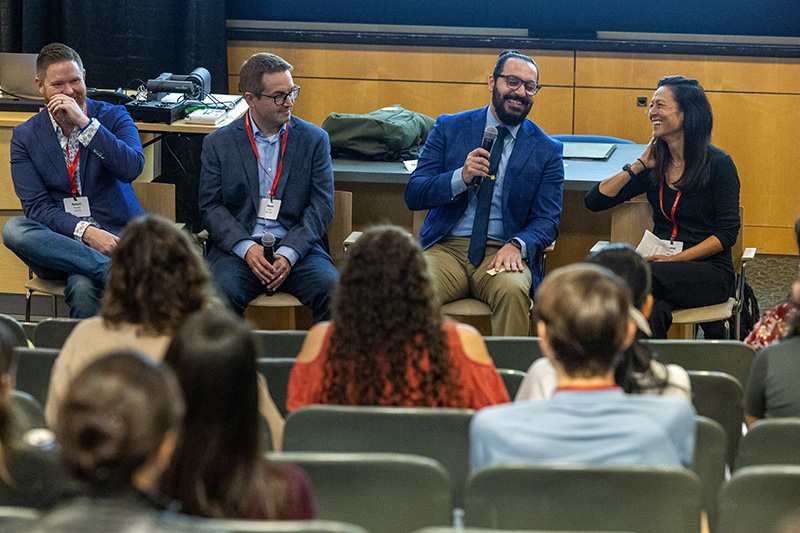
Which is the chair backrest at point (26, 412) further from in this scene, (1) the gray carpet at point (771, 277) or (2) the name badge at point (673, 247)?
(1) the gray carpet at point (771, 277)

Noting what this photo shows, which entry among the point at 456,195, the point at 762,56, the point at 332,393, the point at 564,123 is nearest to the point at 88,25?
the point at 564,123

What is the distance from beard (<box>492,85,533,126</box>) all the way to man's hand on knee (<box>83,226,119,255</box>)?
167 centimetres

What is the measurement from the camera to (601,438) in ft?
5.65

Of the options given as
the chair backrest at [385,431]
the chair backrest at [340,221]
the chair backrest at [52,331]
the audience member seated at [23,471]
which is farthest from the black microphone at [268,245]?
the audience member seated at [23,471]

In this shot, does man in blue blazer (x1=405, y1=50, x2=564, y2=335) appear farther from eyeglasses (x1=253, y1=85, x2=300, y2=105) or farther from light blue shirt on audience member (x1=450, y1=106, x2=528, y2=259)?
eyeglasses (x1=253, y1=85, x2=300, y2=105)

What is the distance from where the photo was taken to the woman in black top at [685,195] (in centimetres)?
370

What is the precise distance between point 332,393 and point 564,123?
4866mm

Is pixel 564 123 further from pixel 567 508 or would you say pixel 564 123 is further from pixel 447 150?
pixel 567 508

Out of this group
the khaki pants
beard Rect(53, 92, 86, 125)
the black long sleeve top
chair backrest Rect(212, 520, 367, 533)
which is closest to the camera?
chair backrest Rect(212, 520, 367, 533)

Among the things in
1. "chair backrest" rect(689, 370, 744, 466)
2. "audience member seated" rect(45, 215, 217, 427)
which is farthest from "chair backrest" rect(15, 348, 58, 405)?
"chair backrest" rect(689, 370, 744, 466)

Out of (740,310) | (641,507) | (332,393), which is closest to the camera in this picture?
(641,507)

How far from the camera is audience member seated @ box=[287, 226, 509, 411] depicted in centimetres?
214

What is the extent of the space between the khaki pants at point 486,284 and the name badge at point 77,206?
145 centimetres

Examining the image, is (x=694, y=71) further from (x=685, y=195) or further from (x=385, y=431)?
(x=385, y=431)
